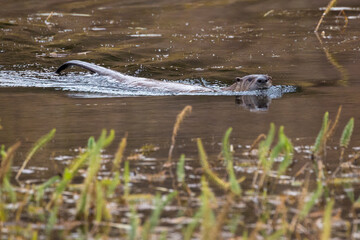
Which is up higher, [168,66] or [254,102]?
[168,66]

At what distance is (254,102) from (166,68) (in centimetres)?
366

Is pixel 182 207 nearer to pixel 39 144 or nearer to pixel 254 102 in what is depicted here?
pixel 39 144

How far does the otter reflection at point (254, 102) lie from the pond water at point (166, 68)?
0.07 ft

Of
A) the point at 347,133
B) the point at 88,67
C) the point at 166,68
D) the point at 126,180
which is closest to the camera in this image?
the point at 126,180

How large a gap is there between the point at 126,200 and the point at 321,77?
21.4 ft

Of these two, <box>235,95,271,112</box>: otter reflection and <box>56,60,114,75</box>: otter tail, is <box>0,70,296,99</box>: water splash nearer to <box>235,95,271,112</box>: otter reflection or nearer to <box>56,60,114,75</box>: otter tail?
<box>56,60,114,75</box>: otter tail

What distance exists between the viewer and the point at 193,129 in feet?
19.9

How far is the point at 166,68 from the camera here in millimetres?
11578

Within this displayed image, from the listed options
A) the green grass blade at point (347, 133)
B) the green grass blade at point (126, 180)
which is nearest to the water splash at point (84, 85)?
the green grass blade at point (347, 133)

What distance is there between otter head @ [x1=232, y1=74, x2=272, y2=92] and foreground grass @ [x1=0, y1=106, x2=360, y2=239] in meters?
4.51

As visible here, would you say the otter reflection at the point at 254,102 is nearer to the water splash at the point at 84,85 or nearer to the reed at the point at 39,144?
Answer: the water splash at the point at 84,85

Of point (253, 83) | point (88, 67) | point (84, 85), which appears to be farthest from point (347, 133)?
point (88, 67)

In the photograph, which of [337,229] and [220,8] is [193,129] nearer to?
[337,229]

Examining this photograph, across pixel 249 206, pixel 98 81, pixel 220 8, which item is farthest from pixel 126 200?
pixel 220 8
